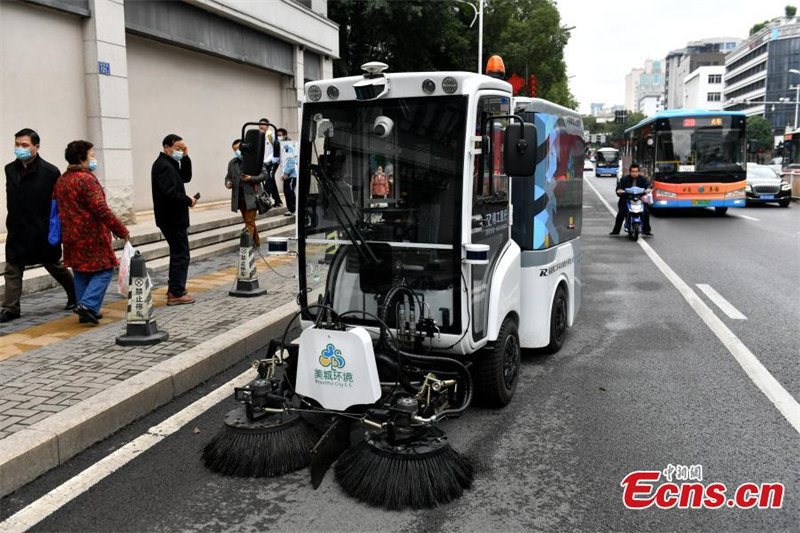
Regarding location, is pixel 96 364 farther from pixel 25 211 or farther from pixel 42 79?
pixel 42 79

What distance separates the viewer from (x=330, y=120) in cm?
470

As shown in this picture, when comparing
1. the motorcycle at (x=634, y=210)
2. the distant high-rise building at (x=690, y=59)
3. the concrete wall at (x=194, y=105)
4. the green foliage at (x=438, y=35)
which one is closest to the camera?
the concrete wall at (x=194, y=105)

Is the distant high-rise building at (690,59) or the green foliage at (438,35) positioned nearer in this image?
the green foliage at (438,35)

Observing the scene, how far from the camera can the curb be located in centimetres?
395

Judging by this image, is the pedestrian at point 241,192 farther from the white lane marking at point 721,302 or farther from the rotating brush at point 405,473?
the rotating brush at point 405,473

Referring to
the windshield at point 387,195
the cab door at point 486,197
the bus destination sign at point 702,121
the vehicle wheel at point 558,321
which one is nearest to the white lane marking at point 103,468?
the windshield at point 387,195

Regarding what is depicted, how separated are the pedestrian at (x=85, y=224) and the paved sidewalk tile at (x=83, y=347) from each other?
40cm

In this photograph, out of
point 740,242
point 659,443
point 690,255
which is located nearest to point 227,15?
point 690,255

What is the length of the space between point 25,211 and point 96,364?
240 cm

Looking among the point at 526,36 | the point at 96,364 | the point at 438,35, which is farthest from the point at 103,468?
the point at 526,36

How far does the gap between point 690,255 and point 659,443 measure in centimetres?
958

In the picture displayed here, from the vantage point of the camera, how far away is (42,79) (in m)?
11.1

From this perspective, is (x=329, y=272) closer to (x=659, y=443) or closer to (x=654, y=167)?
(x=659, y=443)

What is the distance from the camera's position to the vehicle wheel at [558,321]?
651 centimetres
